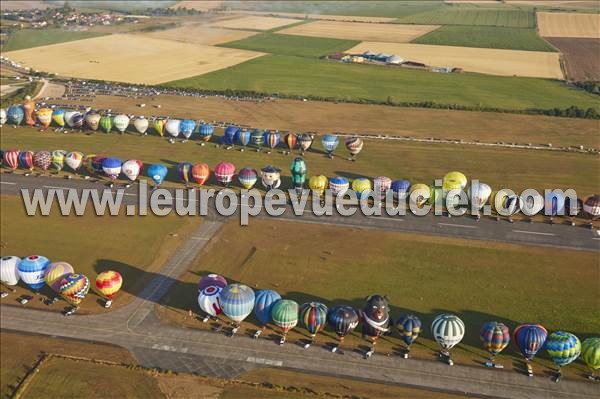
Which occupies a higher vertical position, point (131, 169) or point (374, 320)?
point (131, 169)

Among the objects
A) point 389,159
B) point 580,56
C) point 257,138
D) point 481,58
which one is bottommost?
point 389,159

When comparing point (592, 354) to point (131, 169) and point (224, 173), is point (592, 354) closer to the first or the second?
point (224, 173)

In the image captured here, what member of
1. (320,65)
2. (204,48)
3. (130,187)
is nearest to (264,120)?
(130,187)

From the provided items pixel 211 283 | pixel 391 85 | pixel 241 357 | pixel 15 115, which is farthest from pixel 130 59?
pixel 241 357

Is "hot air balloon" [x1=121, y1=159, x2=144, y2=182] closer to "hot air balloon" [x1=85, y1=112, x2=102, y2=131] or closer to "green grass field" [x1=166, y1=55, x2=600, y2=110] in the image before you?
"hot air balloon" [x1=85, y1=112, x2=102, y2=131]

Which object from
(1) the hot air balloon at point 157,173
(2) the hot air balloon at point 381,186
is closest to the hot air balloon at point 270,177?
(2) the hot air balloon at point 381,186

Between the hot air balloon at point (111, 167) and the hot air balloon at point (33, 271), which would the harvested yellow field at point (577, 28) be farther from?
the hot air balloon at point (33, 271)
